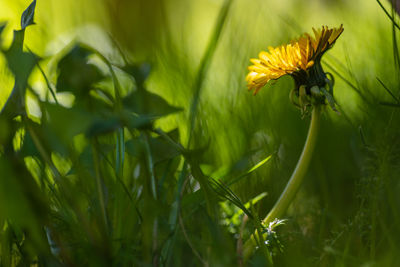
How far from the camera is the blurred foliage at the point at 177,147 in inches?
16.8

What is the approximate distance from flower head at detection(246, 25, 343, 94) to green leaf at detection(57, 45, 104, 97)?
0.75 feet

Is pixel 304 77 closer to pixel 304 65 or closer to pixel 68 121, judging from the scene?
pixel 304 65

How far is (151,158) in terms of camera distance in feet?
1.68

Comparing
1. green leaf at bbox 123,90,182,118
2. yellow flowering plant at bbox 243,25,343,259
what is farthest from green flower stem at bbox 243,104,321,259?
green leaf at bbox 123,90,182,118

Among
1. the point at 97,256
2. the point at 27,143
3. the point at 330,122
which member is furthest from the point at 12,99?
the point at 330,122

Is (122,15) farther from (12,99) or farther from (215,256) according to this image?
(215,256)

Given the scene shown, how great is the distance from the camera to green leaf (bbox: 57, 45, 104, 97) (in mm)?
446

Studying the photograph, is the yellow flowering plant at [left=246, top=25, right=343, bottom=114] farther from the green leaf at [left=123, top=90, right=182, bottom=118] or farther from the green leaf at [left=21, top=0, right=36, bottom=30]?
the green leaf at [left=21, top=0, right=36, bottom=30]

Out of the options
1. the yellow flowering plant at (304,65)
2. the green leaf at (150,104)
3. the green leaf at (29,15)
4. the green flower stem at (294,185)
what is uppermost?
the green leaf at (29,15)

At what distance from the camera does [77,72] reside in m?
0.45

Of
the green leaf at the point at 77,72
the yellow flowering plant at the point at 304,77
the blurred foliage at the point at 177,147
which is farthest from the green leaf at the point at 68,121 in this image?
the yellow flowering plant at the point at 304,77

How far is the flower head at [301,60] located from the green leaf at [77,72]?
23 centimetres

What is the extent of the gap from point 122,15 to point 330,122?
533 millimetres

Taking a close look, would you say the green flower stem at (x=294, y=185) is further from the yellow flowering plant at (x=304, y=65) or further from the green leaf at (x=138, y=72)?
the green leaf at (x=138, y=72)
